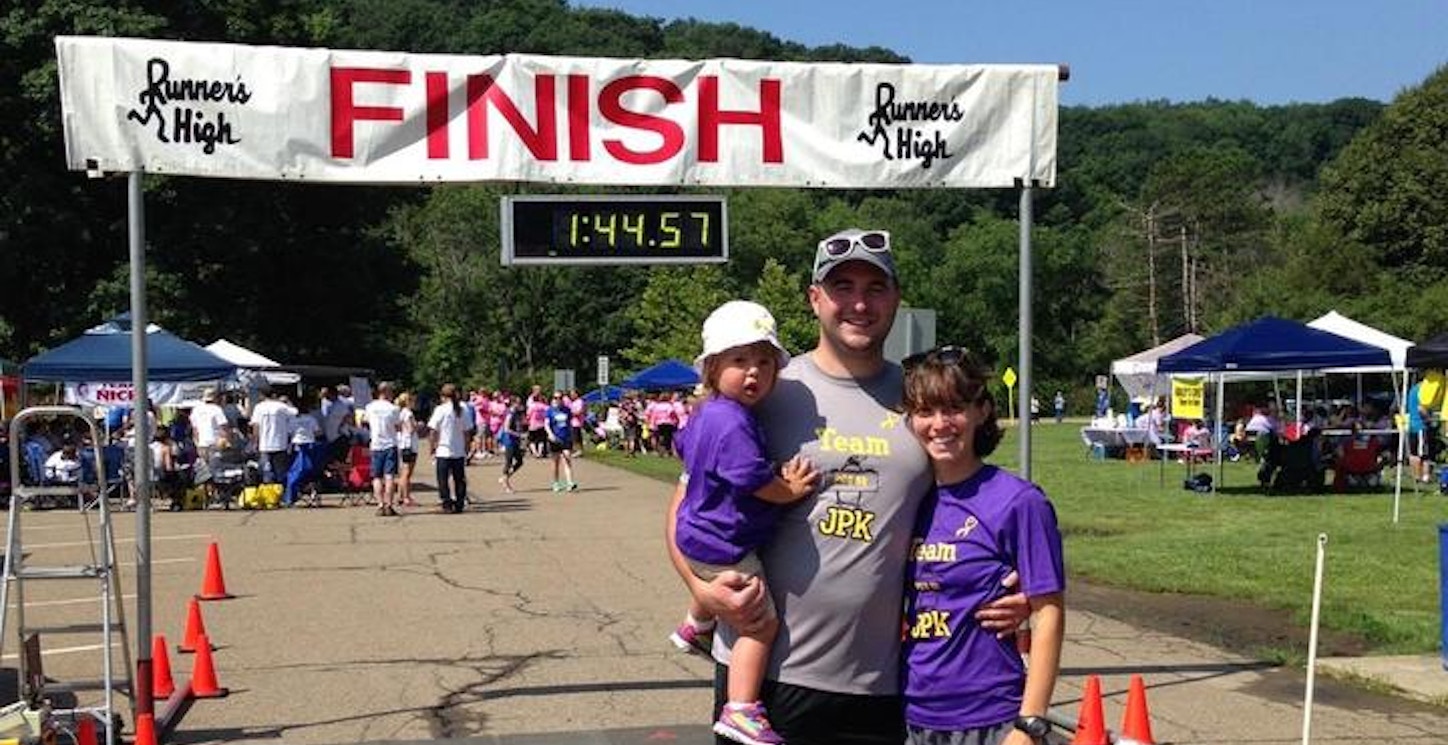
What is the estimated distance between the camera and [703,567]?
381 cm

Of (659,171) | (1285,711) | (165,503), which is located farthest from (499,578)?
(165,503)

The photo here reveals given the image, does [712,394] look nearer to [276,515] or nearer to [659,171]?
[659,171]

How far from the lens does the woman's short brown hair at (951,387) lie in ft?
11.8

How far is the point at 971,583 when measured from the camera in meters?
3.64

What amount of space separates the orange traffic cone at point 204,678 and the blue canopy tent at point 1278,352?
17.4m

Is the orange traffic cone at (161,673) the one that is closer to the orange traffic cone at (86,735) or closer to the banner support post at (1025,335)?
the orange traffic cone at (86,735)

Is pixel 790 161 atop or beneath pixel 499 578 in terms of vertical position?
atop

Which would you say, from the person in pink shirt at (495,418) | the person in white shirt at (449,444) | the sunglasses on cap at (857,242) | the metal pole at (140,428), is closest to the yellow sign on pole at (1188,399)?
the person in white shirt at (449,444)

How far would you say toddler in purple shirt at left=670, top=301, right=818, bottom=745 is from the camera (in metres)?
3.64

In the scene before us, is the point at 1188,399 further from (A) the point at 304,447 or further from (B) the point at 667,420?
(B) the point at 667,420

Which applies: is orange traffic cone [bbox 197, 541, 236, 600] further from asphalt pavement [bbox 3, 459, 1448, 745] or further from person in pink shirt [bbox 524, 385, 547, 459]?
person in pink shirt [bbox 524, 385, 547, 459]

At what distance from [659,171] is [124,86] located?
2.84 m

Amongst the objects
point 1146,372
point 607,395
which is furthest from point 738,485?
point 607,395

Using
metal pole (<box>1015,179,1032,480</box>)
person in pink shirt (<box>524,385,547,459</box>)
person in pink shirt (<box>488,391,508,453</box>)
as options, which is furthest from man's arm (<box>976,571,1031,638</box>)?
person in pink shirt (<box>488,391,508,453</box>)
